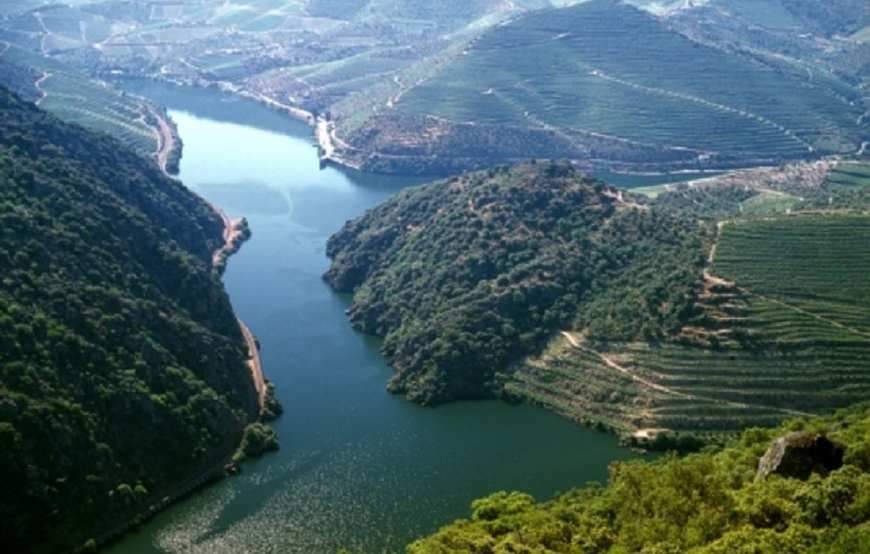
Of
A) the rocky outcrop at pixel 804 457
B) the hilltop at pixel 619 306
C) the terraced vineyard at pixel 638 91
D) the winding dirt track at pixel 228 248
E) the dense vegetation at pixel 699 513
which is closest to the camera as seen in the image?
the dense vegetation at pixel 699 513

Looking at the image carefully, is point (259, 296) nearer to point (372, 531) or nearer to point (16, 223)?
point (16, 223)

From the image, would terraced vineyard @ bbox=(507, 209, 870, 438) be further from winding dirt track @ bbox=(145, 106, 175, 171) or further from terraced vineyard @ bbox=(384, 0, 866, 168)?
winding dirt track @ bbox=(145, 106, 175, 171)

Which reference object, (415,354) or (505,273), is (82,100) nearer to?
(505,273)

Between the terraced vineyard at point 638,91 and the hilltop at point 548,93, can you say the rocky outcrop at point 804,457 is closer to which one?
the hilltop at point 548,93

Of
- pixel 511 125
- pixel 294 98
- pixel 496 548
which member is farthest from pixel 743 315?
pixel 294 98

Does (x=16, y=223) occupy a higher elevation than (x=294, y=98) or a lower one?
higher

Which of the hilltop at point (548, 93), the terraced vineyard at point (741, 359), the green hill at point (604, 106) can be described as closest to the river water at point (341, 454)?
the terraced vineyard at point (741, 359)
